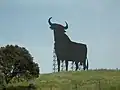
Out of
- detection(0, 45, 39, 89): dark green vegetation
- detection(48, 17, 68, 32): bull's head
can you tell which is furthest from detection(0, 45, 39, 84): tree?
detection(48, 17, 68, 32): bull's head

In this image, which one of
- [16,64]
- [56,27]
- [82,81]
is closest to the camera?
[82,81]

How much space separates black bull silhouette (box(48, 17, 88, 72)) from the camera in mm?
45312

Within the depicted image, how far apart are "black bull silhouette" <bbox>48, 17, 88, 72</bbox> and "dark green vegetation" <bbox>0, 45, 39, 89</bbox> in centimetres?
575

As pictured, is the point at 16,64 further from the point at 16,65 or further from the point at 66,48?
the point at 66,48

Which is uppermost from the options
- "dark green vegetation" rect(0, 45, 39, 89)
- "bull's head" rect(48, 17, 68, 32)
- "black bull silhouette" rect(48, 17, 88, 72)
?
"bull's head" rect(48, 17, 68, 32)

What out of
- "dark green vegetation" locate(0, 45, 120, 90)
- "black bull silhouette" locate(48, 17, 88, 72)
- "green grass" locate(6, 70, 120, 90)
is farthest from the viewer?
"black bull silhouette" locate(48, 17, 88, 72)

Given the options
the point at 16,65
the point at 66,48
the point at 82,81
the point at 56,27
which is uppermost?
the point at 56,27

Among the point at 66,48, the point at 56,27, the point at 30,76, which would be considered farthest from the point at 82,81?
the point at 56,27

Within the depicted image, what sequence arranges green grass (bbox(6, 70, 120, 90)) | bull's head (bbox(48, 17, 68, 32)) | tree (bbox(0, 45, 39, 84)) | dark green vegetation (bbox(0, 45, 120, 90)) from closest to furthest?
green grass (bbox(6, 70, 120, 90)), dark green vegetation (bbox(0, 45, 120, 90)), tree (bbox(0, 45, 39, 84)), bull's head (bbox(48, 17, 68, 32))

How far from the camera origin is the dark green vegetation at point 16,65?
39.0 m

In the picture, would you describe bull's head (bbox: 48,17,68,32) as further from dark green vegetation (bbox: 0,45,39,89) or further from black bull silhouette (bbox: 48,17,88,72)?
dark green vegetation (bbox: 0,45,39,89)

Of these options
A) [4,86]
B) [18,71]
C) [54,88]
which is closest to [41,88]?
[54,88]

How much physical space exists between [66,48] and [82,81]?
10.8 metres

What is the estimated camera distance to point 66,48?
151 ft
